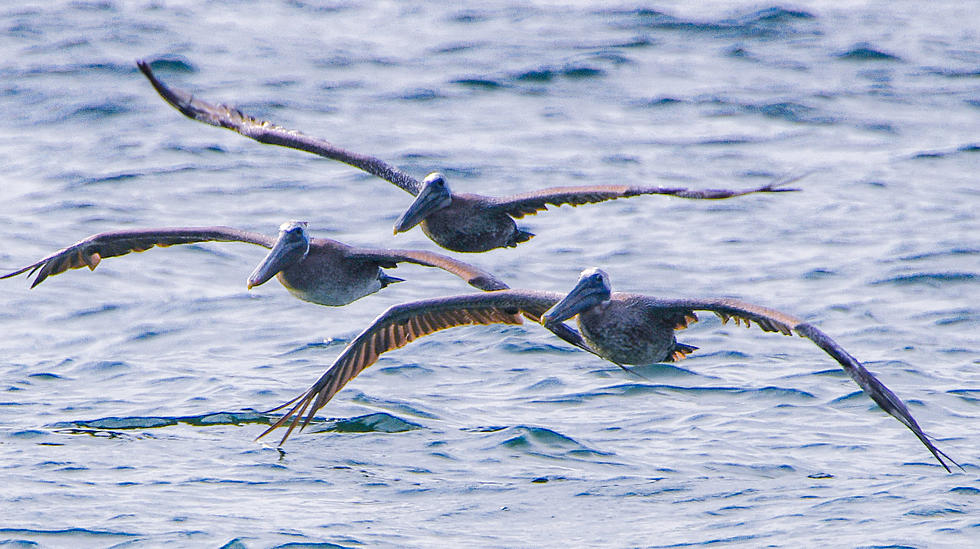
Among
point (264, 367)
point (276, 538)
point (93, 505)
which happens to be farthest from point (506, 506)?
point (264, 367)

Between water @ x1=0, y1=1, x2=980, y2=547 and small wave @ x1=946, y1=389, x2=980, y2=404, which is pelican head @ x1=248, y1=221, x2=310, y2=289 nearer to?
water @ x1=0, y1=1, x2=980, y2=547

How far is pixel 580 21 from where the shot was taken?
2411 cm

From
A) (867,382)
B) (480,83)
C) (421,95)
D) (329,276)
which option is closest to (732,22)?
(480,83)

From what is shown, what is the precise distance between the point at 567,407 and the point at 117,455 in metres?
3.15

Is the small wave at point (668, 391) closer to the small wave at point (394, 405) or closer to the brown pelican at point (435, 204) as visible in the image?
the small wave at point (394, 405)

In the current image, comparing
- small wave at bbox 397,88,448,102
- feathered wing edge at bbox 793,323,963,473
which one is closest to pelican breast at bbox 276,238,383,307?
feathered wing edge at bbox 793,323,963,473

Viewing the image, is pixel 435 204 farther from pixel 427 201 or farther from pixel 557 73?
pixel 557 73

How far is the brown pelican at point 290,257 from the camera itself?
10148 mm

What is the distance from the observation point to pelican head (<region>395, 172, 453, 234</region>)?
34.7 feet

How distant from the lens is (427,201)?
1059 centimetres

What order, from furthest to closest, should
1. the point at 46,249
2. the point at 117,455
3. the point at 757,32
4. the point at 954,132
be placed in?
the point at 757,32, the point at 954,132, the point at 46,249, the point at 117,455

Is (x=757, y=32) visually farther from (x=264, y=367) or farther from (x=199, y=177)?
(x=264, y=367)

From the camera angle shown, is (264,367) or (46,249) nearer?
(264,367)

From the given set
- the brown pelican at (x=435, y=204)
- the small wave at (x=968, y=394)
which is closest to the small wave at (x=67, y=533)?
the brown pelican at (x=435, y=204)
